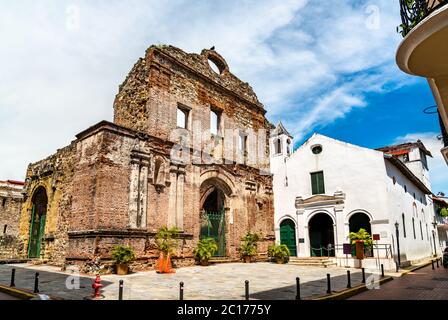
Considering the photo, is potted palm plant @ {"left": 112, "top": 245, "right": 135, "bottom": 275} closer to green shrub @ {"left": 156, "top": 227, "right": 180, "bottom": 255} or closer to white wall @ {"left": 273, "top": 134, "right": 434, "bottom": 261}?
green shrub @ {"left": 156, "top": 227, "right": 180, "bottom": 255}

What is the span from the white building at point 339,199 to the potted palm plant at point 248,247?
2.77 meters

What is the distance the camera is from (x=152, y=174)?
598 inches

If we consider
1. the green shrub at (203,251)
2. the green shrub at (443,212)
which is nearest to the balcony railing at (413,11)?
the green shrub at (203,251)

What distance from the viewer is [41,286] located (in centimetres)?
971

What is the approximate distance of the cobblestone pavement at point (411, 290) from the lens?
Result: 9859 mm

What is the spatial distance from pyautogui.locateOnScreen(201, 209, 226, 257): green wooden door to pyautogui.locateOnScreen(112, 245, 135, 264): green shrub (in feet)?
19.3

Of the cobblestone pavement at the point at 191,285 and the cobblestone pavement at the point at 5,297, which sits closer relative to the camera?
the cobblestone pavement at the point at 191,285

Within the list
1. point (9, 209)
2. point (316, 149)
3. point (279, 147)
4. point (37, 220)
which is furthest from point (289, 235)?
point (9, 209)

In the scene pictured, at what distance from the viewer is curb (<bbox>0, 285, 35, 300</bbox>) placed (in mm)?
8414

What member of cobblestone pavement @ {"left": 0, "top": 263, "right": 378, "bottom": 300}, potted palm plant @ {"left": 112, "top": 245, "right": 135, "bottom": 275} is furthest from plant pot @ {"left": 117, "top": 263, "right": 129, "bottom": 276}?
cobblestone pavement @ {"left": 0, "top": 263, "right": 378, "bottom": 300}

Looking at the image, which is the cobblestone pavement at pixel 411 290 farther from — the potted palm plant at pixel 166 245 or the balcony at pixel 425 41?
the potted palm plant at pixel 166 245

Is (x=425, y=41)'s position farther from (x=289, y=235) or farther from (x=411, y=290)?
(x=289, y=235)

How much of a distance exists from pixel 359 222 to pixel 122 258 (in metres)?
12.4
